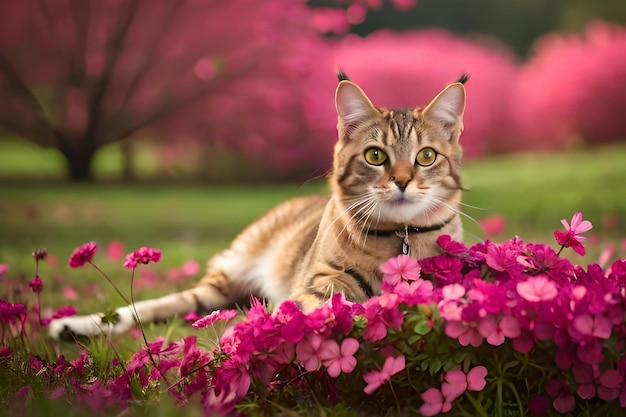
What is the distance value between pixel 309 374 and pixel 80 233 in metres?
3.74

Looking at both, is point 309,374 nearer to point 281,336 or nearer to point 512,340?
point 281,336

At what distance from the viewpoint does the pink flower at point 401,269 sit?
1939mm

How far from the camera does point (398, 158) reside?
2094 mm

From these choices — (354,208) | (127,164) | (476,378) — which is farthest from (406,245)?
(127,164)

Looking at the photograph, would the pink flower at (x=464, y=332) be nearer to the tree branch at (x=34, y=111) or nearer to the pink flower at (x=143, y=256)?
the pink flower at (x=143, y=256)

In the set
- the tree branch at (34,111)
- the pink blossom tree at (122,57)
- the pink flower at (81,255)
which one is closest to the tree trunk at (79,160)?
the pink blossom tree at (122,57)

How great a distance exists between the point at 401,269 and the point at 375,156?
358 mm

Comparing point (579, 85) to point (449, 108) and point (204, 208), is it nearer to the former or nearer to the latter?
point (204, 208)

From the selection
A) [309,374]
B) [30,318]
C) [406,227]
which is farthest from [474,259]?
[30,318]

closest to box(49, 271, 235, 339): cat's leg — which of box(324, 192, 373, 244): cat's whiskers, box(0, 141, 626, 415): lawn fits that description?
box(0, 141, 626, 415): lawn

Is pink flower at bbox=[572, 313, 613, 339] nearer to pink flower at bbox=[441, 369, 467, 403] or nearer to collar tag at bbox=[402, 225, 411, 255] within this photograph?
pink flower at bbox=[441, 369, 467, 403]

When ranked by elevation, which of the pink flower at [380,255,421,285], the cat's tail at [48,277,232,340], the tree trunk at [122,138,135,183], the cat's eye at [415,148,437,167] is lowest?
the tree trunk at [122,138,135,183]

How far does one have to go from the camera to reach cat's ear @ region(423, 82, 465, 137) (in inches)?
84.4

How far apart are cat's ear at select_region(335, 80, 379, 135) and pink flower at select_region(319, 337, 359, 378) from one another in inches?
26.8
